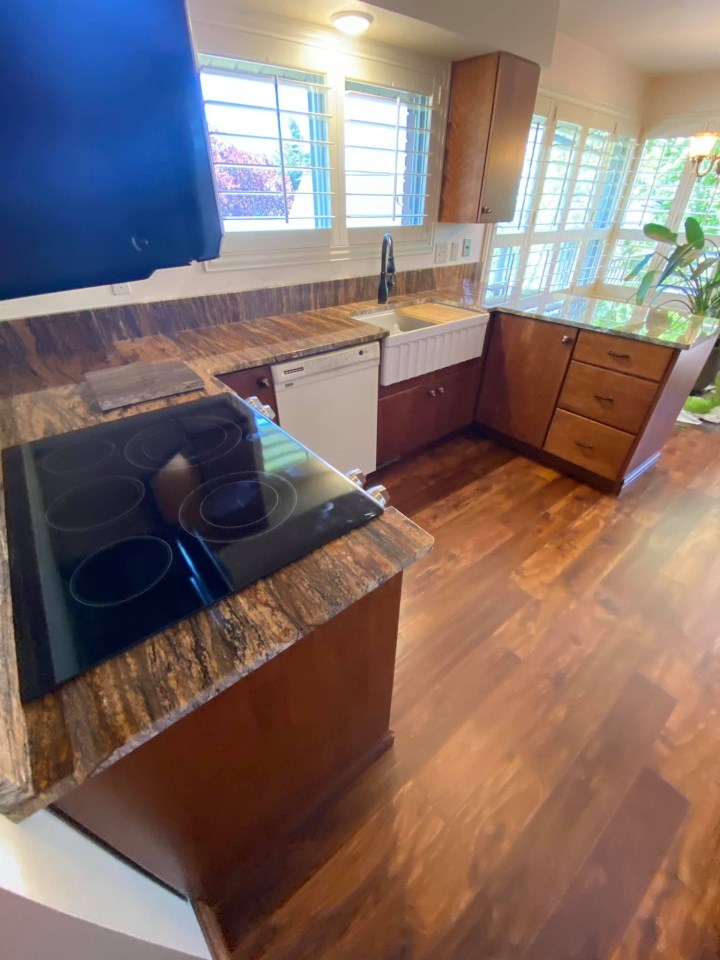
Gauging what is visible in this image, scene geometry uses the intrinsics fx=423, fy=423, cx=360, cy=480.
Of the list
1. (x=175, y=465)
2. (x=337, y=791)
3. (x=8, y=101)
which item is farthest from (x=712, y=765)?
(x=8, y=101)

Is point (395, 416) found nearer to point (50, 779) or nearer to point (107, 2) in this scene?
point (107, 2)

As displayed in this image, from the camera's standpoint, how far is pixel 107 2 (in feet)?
1.91

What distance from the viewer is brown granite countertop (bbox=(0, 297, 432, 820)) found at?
0.44 m

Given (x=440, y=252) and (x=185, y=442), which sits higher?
(x=440, y=252)

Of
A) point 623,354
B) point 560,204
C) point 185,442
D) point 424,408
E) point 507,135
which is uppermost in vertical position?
point 507,135

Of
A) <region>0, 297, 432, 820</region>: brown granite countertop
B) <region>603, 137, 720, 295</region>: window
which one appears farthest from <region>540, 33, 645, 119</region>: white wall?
Answer: <region>0, 297, 432, 820</region>: brown granite countertop

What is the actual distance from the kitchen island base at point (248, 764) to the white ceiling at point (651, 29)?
350 centimetres

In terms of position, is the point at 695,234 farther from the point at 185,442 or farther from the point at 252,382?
the point at 185,442

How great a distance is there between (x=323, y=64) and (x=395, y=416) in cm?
156

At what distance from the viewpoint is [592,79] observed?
3.18 metres

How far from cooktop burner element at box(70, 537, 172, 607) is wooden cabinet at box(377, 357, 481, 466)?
158cm

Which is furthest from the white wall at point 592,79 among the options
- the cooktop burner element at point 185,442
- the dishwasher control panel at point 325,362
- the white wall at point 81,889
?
the white wall at point 81,889

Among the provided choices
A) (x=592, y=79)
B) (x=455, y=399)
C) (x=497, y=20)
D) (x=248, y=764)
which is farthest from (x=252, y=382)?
(x=592, y=79)

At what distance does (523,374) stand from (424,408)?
62 cm
